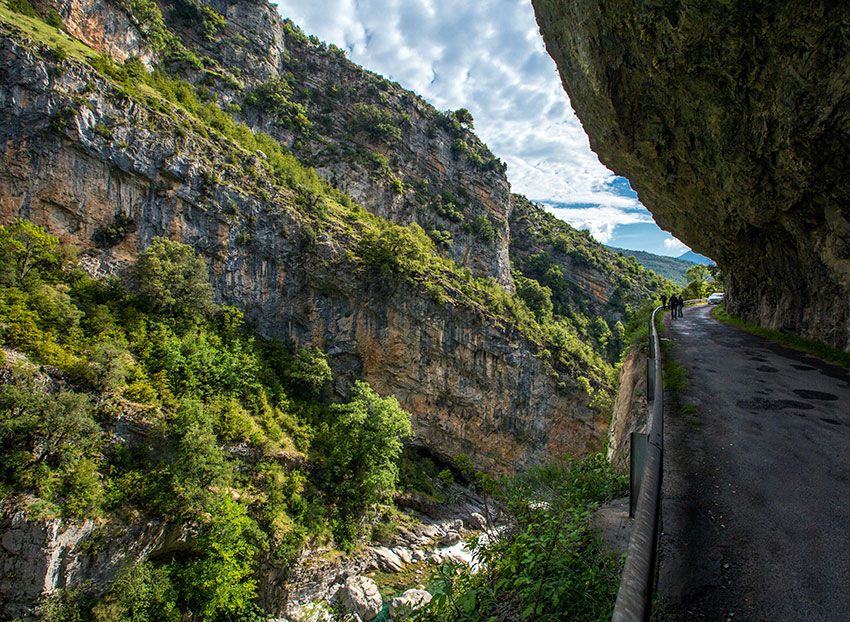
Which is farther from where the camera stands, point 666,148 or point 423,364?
point 423,364

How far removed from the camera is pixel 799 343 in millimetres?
12141

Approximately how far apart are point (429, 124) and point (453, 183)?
1033 cm

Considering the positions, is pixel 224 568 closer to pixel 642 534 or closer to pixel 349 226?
pixel 642 534

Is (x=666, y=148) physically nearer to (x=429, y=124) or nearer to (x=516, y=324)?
(x=516, y=324)

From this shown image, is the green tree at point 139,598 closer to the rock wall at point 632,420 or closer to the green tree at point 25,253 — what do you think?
the green tree at point 25,253

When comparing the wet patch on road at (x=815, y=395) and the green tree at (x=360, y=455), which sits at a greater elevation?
the wet patch on road at (x=815, y=395)

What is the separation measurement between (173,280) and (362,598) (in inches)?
934

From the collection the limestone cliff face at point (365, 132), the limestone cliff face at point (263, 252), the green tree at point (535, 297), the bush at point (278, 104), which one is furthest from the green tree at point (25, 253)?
the green tree at point (535, 297)

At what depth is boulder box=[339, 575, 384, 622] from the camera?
19328mm

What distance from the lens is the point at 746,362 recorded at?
10.5 metres

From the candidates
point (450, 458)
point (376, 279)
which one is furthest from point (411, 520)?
point (376, 279)

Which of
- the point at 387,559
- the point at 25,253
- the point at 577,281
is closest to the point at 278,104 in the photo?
the point at 25,253

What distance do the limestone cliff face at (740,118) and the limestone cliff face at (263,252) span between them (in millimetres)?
25305

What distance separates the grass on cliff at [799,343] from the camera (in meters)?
10.0
